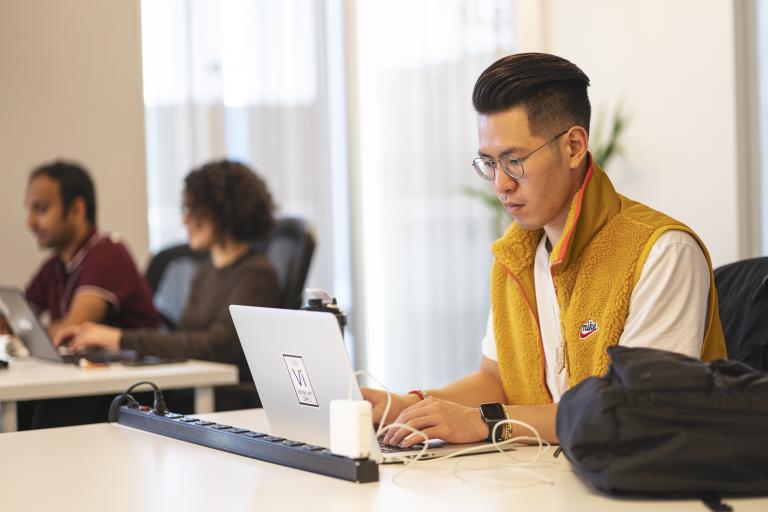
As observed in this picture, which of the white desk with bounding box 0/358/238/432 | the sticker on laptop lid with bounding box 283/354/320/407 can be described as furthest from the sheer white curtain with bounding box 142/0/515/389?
the sticker on laptop lid with bounding box 283/354/320/407

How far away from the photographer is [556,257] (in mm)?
1693

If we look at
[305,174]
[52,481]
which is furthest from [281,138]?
[52,481]

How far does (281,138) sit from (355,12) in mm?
743

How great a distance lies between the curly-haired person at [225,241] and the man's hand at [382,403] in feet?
5.35

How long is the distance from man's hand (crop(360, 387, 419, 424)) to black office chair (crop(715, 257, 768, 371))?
0.62 metres

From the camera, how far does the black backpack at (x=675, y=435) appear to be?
1135 mm

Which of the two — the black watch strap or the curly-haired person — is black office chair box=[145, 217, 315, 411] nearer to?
the curly-haired person

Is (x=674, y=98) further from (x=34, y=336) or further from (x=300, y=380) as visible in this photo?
(x=300, y=380)

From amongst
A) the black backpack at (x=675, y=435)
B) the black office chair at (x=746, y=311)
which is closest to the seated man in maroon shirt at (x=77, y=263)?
the black office chair at (x=746, y=311)

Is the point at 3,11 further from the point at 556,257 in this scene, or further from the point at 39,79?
the point at 556,257

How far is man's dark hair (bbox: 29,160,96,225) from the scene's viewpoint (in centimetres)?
367

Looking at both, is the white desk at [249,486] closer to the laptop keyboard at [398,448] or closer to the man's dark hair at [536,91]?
the laptop keyboard at [398,448]

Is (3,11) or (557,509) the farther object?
(3,11)

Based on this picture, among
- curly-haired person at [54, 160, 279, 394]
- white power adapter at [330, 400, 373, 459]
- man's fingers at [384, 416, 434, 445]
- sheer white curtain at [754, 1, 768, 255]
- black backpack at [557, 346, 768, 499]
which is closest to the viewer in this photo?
black backpack at [557, 346, 768, 499]
